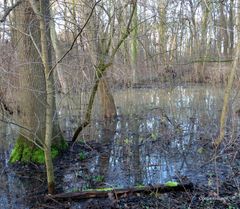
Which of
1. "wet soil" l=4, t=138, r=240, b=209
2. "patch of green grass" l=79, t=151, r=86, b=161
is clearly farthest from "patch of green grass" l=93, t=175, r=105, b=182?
"patch of green grass" l=79, t=151, r=86, b=161

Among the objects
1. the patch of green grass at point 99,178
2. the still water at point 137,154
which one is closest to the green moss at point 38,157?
the still water at point 137,154

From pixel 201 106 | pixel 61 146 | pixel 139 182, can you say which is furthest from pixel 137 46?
pixel 139 182

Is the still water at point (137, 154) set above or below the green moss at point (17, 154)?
below

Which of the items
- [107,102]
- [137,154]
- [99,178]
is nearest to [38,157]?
[99,178]

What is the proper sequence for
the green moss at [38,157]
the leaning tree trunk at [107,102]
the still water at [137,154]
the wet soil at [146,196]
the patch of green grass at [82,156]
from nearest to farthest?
the wet soil at [146,196] → the still water at [137,154] → the green moss at [38,157] → the patch of green grass at [82,156] → the leaning tree trunk at [107,102]

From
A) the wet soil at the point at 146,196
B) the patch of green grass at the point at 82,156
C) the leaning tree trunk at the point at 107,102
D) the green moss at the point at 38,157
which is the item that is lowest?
the wet soil at the point at 146,196

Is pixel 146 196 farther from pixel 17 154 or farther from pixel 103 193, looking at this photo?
pixel 17 154

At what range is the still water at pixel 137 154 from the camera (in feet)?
17.2

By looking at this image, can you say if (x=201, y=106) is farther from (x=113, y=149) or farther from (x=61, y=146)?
(x=61, y=146)

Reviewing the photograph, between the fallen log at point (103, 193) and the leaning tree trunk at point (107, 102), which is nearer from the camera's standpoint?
the fallen log at point (103, 193)

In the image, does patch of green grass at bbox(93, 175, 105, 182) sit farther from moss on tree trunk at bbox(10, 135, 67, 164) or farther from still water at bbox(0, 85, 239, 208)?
moss on tree trunk at bbox(10, 135, 67, 164)

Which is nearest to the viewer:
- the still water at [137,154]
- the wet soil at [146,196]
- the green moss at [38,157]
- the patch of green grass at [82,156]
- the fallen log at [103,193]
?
the wet soil at [146,196]

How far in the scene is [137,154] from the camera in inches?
266

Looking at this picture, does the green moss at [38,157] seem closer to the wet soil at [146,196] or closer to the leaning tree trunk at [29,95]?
the leaning tree trunk at [29,95]
